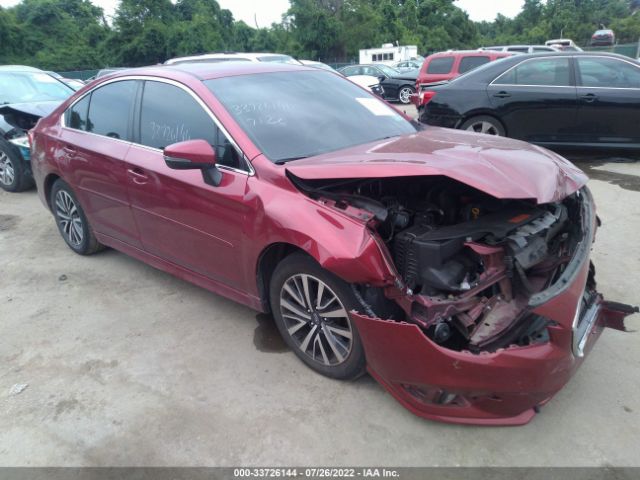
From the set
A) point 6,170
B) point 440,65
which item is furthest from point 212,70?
point 440,65

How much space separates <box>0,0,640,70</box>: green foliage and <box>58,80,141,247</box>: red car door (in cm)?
4354

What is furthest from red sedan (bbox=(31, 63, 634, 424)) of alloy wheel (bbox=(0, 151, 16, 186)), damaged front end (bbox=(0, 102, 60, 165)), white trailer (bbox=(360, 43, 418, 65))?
white trailer (bbox=(360, 43, 418, 65))

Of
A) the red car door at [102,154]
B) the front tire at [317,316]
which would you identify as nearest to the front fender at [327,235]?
the front tire at [317,316]

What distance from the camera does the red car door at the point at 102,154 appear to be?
12.1 ft

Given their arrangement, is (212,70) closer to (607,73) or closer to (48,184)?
(48,184)

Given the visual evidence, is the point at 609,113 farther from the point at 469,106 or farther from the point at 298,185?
the point at 298,185

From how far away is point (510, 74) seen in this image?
717 centimetres

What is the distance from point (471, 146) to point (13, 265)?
429cm

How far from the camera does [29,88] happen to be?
7.56m

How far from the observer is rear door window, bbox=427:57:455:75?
12.4 m

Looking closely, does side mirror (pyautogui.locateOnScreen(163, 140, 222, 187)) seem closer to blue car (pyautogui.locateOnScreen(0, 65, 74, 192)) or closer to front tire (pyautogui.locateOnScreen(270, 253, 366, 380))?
front tire (pyautogui.locateOnScreen(270, 253, 366, 380))

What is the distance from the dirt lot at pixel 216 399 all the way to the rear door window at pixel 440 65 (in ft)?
30.9

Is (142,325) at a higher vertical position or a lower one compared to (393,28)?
lower

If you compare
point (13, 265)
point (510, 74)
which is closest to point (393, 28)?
point (510, 74)
